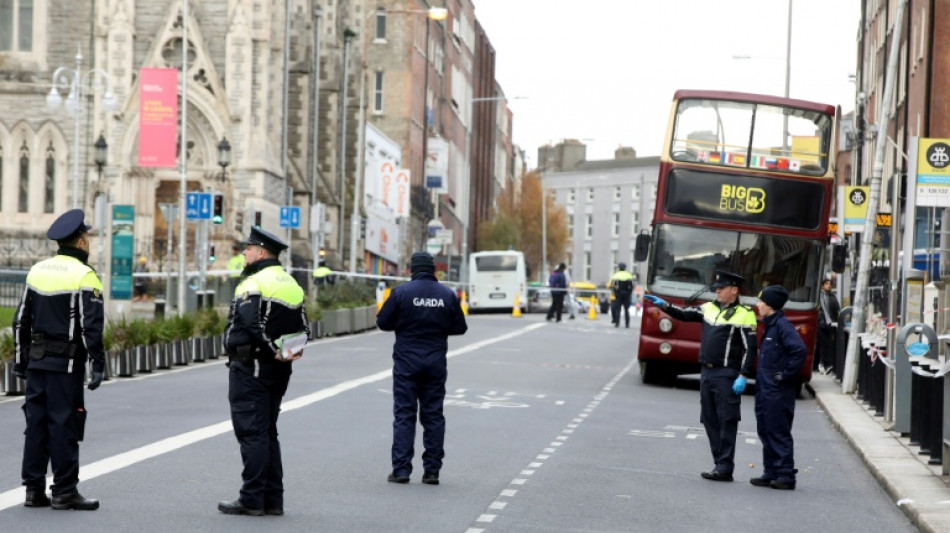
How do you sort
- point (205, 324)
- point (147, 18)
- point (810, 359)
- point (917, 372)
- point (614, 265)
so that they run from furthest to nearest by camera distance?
point (614, 265) → point (147, 18) → point (205, 324) → point (810, 359) → point (917, 372)

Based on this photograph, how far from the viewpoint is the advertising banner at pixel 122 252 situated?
98.0ft

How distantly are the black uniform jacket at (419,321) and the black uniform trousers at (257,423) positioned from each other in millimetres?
2434

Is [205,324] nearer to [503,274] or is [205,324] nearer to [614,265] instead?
[503,274]

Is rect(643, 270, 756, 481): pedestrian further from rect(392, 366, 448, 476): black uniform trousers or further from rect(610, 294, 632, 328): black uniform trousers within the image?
rect(610, 294, 632, 328): black uniform trousers

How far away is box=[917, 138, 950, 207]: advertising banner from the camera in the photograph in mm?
20656

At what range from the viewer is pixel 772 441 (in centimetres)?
1437

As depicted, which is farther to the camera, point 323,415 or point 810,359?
point 810,359

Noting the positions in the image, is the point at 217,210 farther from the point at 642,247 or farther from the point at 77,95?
the point at 642,247

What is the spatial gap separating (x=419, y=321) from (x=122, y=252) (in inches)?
687

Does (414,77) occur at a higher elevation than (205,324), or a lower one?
higher

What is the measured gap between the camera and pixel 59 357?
10773 mm

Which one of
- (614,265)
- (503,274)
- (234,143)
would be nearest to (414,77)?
(503,274)

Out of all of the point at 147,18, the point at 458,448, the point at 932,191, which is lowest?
the point at 458,448

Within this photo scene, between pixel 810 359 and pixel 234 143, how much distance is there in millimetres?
31127
